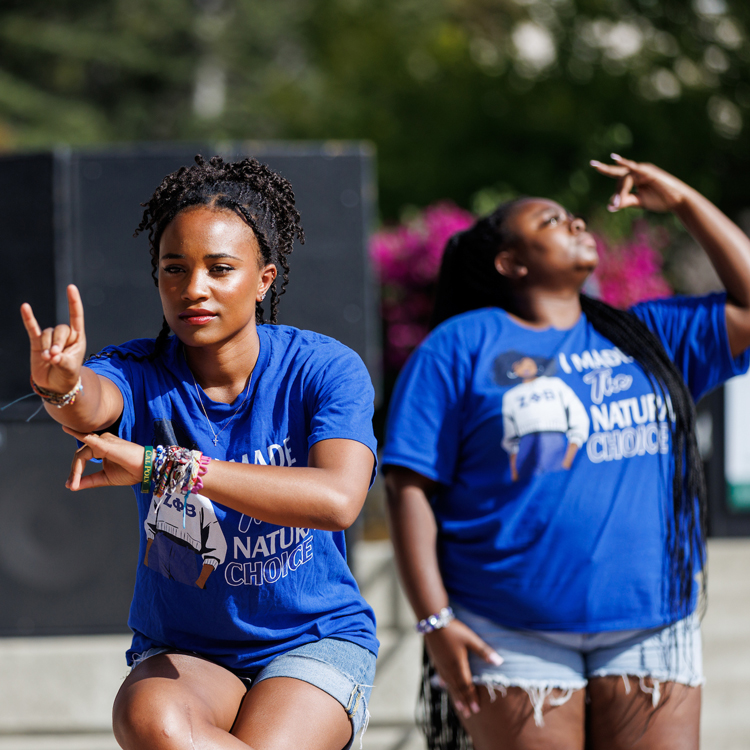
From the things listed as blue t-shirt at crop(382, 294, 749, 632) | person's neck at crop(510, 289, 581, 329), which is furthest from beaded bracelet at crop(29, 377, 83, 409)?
person's neck at crop(510, 289, 581, 329)

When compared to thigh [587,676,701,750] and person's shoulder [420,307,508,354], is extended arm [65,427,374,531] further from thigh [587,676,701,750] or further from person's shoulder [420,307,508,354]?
thigh [587,676,701,750]

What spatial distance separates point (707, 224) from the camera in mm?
2176

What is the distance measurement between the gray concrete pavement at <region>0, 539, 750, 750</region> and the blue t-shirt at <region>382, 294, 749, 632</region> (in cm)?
176

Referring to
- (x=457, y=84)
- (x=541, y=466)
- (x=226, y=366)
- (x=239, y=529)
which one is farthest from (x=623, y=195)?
(x=457, y=84)

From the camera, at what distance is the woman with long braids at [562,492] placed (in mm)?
2045

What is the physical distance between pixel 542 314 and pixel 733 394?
2770 mm

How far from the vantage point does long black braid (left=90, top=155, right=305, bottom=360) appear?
138cm

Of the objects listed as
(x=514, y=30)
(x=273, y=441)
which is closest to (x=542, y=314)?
(x=273, y=441)

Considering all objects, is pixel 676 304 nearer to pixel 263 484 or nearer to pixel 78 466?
pixel 263 484

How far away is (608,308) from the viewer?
229cm

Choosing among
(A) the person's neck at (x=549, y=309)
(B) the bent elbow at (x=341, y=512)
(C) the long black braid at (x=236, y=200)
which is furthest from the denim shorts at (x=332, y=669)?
(A) the person's neck at (x=549, y=309)

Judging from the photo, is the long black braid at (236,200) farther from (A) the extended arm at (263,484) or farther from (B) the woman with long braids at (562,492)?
(B) the woman with long braids at (562,492)

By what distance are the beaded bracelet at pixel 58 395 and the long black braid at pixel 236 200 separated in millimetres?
237

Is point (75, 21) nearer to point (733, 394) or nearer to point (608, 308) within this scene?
point (733, 394)
